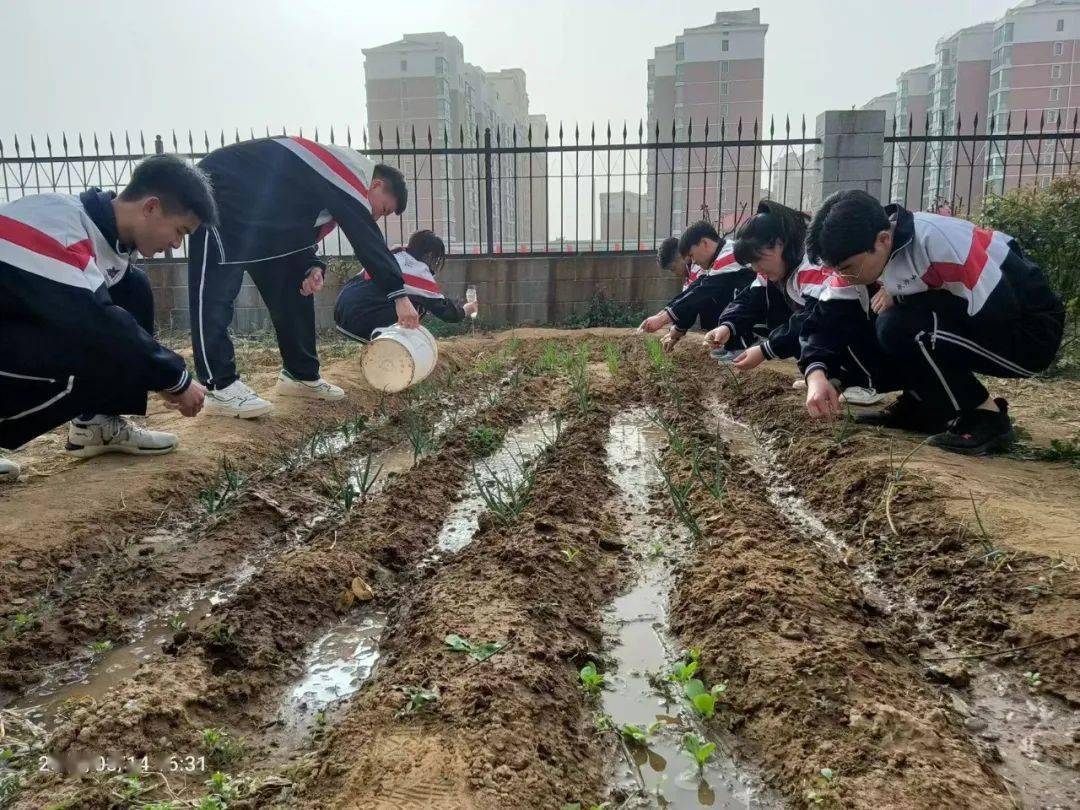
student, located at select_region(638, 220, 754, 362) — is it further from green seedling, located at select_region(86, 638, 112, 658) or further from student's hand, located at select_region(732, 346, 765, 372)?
green seedling, located at select_region(86, 638, 112, 658)

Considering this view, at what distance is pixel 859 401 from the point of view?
4.09m

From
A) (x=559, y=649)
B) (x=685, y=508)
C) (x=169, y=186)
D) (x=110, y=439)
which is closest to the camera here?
(x=559, y=649)

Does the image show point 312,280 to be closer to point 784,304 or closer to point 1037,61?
point 784,304

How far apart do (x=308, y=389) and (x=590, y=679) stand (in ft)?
11.3

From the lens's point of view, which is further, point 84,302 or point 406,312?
point 406,312

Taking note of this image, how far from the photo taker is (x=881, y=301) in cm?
333

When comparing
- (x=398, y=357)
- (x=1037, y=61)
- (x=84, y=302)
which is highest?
(x=1037, y=61)

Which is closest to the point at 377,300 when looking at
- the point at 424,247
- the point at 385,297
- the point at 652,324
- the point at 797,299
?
the point at 385,297

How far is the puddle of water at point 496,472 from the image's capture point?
264 centimetres

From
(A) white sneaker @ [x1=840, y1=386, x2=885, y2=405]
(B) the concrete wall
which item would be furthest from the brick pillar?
(A) white sneaker @ [x1=840, y1=386, x2=885, y2=405]

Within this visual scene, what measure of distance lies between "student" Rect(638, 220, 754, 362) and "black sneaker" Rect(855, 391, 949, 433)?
60.3 inches

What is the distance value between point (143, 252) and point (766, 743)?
2.70 m

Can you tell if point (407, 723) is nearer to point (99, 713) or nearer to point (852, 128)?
point (99, 713)

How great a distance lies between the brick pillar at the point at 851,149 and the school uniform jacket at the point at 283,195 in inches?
258
